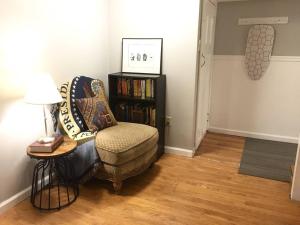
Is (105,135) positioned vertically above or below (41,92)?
below

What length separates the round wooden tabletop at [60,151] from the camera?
1878 mm

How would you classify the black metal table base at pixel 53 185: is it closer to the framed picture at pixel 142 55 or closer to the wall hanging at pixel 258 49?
the framed picture at pixel 142 55

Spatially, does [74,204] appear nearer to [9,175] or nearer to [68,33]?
[9,175]

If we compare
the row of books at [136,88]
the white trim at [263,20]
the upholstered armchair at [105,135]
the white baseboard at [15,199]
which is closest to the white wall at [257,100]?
the white trim at [263,20]

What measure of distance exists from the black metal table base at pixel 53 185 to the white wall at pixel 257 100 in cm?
239

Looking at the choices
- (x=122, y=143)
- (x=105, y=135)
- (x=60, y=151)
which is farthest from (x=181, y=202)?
(x=60, y=151)

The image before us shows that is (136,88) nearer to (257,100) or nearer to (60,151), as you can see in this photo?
(60,151)

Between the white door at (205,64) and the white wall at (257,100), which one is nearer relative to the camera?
the white door at (205,64)

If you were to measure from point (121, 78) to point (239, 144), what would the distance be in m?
1.84

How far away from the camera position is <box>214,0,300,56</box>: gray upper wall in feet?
10.4

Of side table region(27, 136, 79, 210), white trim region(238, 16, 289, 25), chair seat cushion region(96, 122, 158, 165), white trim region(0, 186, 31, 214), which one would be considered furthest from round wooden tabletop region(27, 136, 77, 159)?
white trim region(238, 16, 289, 25)

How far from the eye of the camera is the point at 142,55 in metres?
2.98

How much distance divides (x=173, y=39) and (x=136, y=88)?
0.68m

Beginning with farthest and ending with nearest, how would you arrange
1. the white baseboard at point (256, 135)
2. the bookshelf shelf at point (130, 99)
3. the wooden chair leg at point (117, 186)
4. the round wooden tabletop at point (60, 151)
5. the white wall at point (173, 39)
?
the white baseboard at point (256, 135) < the bookshelf shelf at point (130, 99) < the white wall at point (173, 39) < the wooden chair leg at point (117, 186) < the round wooden tabletop at point (60, 151)
